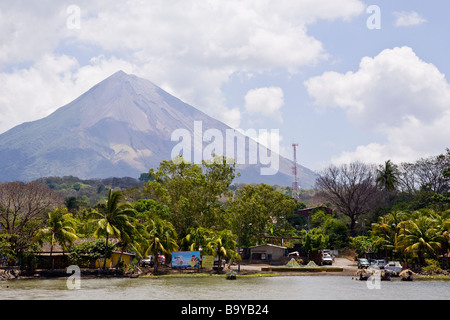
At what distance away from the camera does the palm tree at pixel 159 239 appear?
53156 mm

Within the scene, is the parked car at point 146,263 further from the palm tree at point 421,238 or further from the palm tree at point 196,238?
the palm tree at point 421,238

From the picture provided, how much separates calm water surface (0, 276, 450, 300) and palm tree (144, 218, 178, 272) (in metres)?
5.08

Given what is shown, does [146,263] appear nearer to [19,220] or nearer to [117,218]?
[117,218]

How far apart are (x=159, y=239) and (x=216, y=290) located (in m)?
15.9

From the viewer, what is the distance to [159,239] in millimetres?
53906

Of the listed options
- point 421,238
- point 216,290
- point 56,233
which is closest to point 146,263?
point 56,233

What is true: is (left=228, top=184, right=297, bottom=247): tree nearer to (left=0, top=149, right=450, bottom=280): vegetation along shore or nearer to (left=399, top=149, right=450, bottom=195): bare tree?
(left=0, top=149, right=450, bottom=280): vegetation along shore

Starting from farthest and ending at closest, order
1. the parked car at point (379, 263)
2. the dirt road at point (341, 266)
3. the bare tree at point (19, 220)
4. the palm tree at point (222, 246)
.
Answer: the parked car at point (379, 263) < the dirt road at point (341, 266) < the palm tree at point (222, 246) < the bare tree at point (19, 220)

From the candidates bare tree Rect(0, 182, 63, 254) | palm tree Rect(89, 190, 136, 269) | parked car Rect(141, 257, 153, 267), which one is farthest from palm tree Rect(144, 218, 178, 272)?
bare tree Rect(0, 182, 63, 254)

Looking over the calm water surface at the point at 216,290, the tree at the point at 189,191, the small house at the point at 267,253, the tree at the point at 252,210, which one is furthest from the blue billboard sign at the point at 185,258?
the small house at the point at 267,253

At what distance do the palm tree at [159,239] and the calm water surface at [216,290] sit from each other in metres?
5.08
